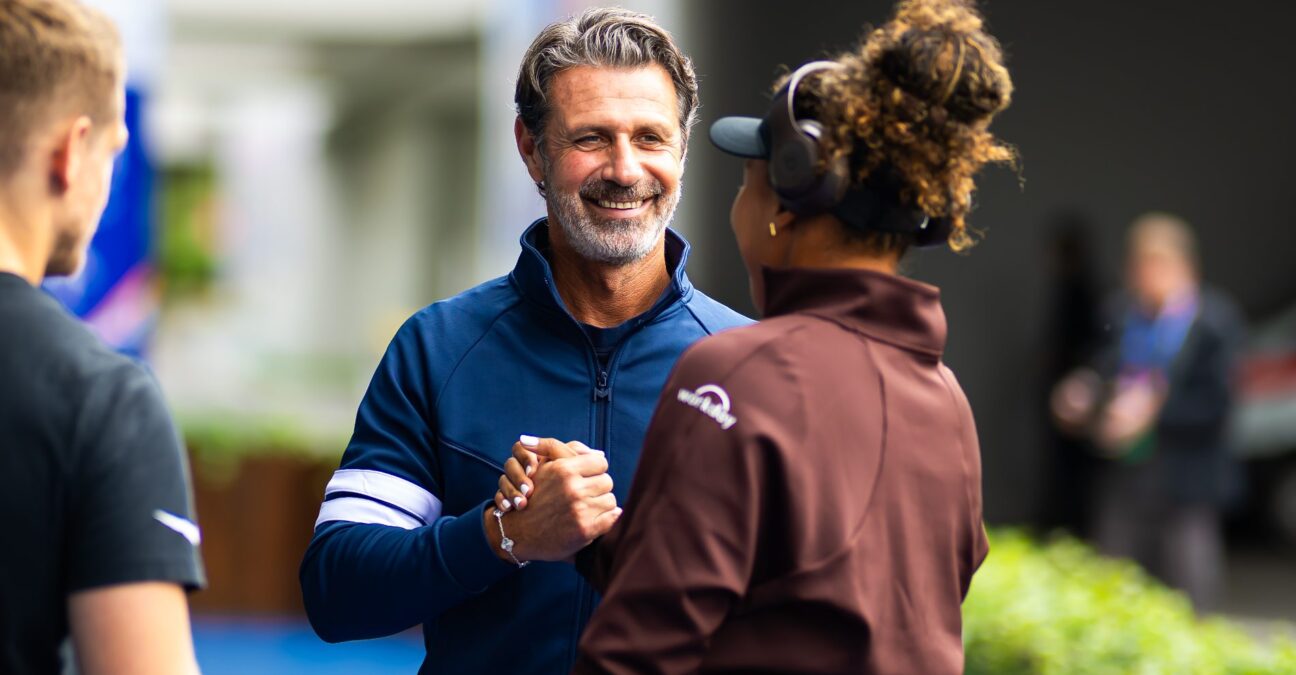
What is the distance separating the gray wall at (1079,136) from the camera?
11.2 meters

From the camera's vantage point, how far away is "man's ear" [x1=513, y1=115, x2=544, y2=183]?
8.56 ft

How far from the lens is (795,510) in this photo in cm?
180

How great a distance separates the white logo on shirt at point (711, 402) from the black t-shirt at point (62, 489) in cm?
60

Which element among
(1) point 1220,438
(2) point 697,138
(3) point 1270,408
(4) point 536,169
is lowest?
(3) point 1270,408

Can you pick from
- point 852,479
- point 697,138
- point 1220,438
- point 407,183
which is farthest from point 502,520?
point 407,183

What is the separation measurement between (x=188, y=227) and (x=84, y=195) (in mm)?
11484

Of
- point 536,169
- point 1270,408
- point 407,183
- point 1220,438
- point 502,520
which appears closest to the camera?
point 502,520

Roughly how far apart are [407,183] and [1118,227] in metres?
5.88

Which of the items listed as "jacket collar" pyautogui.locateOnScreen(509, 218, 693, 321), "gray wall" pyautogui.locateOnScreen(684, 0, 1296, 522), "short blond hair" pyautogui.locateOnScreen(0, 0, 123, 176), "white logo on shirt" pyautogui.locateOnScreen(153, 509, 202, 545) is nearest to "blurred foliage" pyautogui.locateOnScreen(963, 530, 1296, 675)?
"jacket collar" pyautogui.locateOnScreen(509, 218, 693, 321)

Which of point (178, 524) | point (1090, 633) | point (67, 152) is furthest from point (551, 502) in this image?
point (1090, 633)

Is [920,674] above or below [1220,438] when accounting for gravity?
above

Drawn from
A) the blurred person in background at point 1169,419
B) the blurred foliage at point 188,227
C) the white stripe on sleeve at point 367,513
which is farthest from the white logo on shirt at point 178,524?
the blurred foliage at point 188,227

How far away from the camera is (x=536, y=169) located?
263 cm

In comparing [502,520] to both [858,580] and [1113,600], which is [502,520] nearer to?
[858,580]
